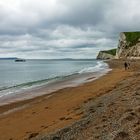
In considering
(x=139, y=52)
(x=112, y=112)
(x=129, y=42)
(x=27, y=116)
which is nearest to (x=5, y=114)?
(x=27, y=116)

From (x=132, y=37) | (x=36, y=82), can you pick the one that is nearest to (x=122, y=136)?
(x=36, y=82)

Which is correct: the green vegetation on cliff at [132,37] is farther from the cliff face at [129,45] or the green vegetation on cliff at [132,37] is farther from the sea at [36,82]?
the sea at [36,82]

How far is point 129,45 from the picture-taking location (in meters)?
176

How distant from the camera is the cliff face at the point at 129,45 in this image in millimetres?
165125

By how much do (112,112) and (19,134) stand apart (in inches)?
184

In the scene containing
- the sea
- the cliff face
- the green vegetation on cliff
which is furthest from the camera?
the green vegetation on cliff

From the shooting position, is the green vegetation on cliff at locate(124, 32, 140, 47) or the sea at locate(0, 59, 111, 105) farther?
the green vegetation on cliff at locate(124, 32, 140, 47)

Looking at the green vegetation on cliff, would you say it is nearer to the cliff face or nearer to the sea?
the cliff face

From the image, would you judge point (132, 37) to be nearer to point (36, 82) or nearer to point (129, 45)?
point (129, 45)

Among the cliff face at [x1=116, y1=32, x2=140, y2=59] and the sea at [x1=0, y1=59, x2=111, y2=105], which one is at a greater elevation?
the cliff face at [x1=116, y1=32, x2=140, y2=59]

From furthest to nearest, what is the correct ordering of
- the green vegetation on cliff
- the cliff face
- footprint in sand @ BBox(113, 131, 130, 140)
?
the green vegetation on cliff
the cliff face
footprint in sand @ BBox(113, 131, 130, 140)

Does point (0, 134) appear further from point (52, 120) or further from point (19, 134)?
point (52, 120)

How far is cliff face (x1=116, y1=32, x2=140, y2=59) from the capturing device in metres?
165

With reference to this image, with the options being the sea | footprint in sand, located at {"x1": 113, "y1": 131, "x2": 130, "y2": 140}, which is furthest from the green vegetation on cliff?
footprint in sand, located at {"x1": 113, "y1": 131, "x2": 130, "y2": 140}
